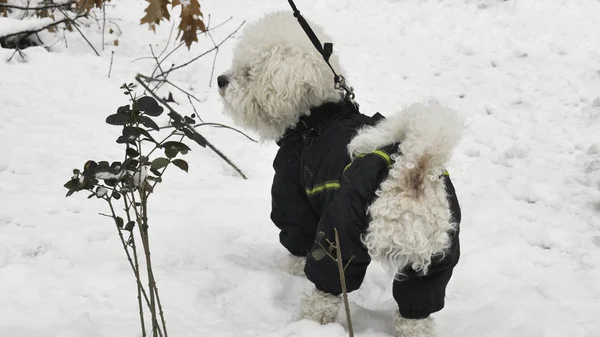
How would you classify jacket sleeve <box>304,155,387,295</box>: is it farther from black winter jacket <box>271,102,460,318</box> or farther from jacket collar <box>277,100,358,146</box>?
jacket collar <box>277,100,358,146</box>

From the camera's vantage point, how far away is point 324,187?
2.39 metres

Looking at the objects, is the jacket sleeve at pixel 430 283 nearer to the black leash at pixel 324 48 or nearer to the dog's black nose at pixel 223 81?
the black leash at pixel 324 48

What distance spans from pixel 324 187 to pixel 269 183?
6.04 feet

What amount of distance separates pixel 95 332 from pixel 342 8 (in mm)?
6780

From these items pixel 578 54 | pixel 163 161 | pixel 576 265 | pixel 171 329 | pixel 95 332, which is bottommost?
pixel 576 265

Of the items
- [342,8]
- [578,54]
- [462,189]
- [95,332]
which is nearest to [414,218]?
[95,332]

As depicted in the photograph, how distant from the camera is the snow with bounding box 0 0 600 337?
247 centimetres

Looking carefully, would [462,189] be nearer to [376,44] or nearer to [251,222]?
[251,222]

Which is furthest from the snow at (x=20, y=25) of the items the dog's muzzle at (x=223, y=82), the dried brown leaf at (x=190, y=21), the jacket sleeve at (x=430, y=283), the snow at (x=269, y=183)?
the jacket sleeve at (x=430, y=283)

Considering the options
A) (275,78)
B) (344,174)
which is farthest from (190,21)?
(344,174)

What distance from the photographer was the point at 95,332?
1.95m

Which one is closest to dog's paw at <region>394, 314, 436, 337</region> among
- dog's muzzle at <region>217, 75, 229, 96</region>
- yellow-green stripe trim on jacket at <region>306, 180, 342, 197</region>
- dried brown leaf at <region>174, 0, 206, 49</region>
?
yellow-green stripe trim on jacket at <region>306, 180, 342, 197</region>

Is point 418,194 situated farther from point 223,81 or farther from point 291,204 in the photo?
point 223,81

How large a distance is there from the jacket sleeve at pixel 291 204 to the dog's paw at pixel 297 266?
0.16m
